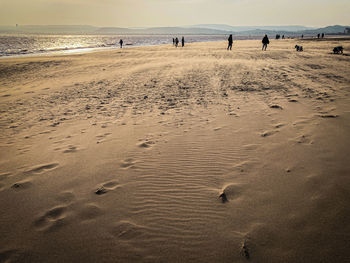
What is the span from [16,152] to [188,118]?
4363mm

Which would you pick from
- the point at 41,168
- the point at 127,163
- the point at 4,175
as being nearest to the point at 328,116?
the point at 127,163

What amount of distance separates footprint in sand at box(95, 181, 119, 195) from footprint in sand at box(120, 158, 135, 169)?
48 centimetres

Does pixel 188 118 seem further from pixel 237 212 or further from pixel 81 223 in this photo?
pixel 81 223

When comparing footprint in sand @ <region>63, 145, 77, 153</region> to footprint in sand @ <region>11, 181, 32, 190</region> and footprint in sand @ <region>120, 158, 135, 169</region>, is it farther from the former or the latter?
footprint in sand @ <region>120, 158, 135, 169</region>

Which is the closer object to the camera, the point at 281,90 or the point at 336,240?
the point at 336,240

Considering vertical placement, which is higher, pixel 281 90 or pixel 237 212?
pixel 281 90

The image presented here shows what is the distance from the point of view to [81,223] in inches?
100

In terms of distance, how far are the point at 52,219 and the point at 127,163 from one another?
59.7 inches

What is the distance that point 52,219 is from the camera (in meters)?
2.62

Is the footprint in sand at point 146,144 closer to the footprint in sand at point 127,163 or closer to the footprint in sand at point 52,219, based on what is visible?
the footprint in sand at point 127,163

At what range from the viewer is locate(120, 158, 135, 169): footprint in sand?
12.2 feet

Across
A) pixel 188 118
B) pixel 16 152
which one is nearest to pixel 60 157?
pixel 16 152

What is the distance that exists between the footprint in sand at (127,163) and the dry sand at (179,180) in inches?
1.9

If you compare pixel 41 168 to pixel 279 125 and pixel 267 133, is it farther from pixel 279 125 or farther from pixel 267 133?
pixel 279 125
